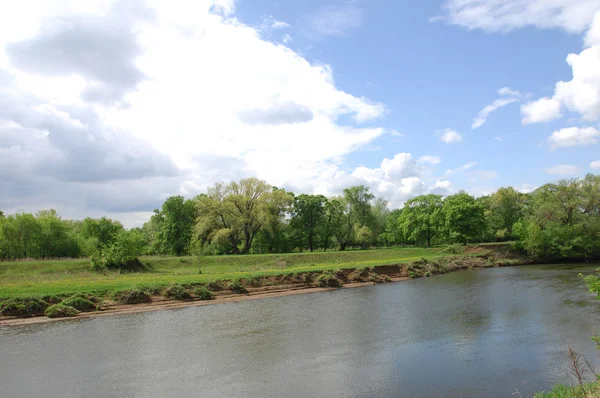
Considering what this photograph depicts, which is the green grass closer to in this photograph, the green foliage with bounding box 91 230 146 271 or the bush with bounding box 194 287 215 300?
the bush with bounding box 194 287 215 300

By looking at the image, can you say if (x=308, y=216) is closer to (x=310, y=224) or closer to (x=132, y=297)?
(x=310, y=224)

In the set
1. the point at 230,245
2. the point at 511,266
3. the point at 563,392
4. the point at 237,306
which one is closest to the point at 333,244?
the point at 230,245

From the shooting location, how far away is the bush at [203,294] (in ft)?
115

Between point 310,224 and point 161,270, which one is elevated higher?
point 310,224

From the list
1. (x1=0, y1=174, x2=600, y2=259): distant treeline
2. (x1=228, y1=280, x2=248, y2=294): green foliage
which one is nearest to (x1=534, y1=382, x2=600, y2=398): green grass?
(x1=228, y1=280, x2=248, y2=294): green foliage

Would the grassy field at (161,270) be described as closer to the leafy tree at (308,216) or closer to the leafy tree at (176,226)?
the leafy tree at (308,216)

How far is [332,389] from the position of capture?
13781mm

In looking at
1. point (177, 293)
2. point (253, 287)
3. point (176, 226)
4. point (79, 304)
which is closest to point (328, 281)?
point (253, 287)

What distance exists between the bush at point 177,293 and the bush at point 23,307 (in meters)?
8.99

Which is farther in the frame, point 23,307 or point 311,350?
point 23,307

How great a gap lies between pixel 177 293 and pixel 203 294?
2.17 metres

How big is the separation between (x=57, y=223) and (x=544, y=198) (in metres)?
85.1

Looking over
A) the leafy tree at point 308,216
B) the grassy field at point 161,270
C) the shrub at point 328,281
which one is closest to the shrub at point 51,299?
the grassy field at point 161,270

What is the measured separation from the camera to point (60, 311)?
2803 cm
